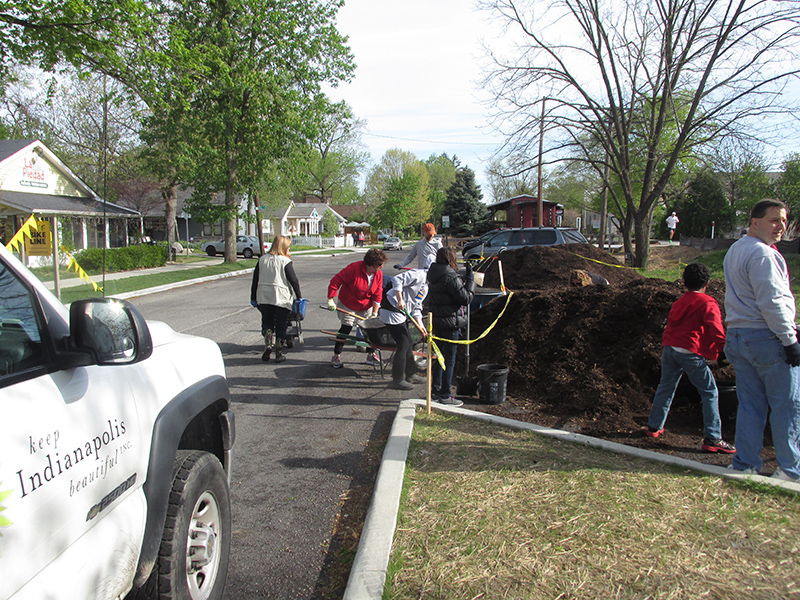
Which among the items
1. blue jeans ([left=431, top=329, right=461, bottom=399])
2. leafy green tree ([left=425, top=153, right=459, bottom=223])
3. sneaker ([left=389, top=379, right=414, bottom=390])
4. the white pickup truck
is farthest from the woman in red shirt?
leafy green tree ([left=425, top=153, right=459, bottom=223])

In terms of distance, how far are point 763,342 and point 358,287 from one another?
4.93 meters

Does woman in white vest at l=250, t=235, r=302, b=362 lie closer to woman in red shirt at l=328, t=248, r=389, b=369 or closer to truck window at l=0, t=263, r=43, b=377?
woman in red shirt at l=328, t=248, r=389, b=369

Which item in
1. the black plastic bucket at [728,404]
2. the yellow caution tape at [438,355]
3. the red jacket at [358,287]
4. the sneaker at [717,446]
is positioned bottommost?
the sneaker at [717,446]

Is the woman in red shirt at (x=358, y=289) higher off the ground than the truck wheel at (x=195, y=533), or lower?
higher

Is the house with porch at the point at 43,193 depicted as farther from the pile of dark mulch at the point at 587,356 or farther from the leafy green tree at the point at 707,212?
the leafy green tree at the point at 707,212

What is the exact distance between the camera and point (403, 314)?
6488 mm

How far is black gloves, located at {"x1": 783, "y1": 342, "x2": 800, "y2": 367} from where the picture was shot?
376cm

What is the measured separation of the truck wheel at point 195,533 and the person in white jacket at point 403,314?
376 centimetres

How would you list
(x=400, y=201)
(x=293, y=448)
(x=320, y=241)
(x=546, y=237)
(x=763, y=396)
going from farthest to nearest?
(x=400, y=201) → (x=320, y=241) → (x=546, y=237) → (x=293, y=448) → (x=763, y=396)

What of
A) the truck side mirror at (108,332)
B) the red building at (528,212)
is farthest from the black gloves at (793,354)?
the red building at (528,212)

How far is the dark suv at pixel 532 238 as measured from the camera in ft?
64.5

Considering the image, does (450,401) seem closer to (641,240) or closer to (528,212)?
(641,240)

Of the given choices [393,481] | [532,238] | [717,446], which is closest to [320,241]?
[532,238]

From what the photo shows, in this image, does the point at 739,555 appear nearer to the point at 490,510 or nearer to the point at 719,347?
the point at 490,510
